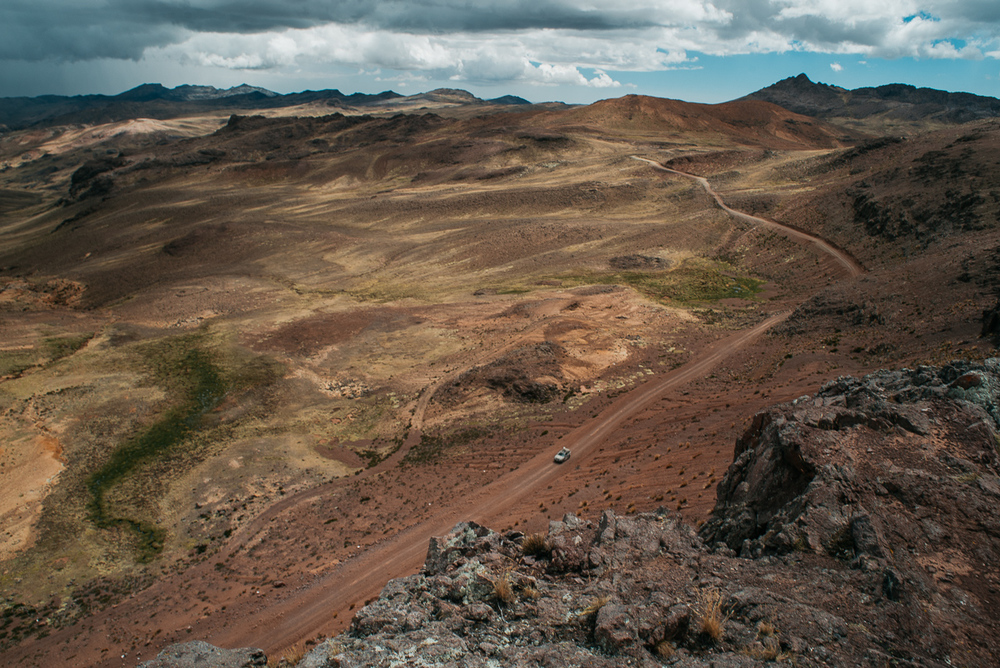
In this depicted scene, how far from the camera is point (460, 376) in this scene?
2923cm

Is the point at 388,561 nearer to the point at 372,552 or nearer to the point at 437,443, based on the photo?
the point at 372,552

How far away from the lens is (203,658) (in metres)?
9.63

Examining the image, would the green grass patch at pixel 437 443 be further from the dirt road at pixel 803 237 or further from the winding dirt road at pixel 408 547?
the dirt road at pixel 803 237

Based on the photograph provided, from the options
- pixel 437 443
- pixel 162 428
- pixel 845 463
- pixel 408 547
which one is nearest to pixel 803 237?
pixel 437 443

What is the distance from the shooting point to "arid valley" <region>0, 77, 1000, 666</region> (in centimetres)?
1662

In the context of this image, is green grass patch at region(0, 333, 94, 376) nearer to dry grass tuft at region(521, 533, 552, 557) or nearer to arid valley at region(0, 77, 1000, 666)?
arid valley at region(0, 77, 1000, 666)

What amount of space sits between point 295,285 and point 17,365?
2036 cm

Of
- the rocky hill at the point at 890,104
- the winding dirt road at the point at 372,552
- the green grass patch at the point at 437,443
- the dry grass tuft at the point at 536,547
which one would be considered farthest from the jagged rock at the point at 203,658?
the rocky hill at the point at 890,104

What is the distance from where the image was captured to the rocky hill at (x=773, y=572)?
280 inches

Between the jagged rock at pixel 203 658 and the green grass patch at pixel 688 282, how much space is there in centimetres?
A: 3327

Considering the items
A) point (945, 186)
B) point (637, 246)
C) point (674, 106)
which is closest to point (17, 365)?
point (637, 246)

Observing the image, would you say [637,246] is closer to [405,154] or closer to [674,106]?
[405,154]

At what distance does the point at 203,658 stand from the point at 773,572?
9545 mm

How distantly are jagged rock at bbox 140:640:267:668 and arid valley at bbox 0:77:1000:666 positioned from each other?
4.31m
